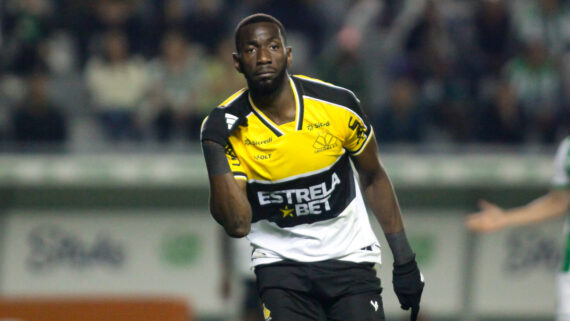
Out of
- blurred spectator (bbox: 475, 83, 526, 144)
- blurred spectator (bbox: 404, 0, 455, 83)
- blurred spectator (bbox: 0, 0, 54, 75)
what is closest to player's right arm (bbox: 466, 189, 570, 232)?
blurred spectator (bbox: 475, 83, 526, 144)

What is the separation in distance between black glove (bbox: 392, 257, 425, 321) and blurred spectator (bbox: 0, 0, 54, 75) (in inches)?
282

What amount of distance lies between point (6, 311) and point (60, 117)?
2.59 metres

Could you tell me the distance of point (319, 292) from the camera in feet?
14.9

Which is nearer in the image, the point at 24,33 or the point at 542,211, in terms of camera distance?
the point at 542,211

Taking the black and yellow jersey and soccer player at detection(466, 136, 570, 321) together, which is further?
soccer player at detection(466, 136, 570, 321)

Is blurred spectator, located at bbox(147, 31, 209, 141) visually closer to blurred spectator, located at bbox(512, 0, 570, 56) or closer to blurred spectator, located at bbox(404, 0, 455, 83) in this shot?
blurred spectator, located at bbox(404, 0, 455, 83)

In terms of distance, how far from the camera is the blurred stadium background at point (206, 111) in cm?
1074

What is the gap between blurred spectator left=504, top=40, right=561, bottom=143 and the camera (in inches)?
429

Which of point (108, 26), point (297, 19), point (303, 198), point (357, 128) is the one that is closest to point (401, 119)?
point (297, 19)

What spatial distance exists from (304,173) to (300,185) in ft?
0.19

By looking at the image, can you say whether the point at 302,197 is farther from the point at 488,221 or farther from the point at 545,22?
the point at 545,22

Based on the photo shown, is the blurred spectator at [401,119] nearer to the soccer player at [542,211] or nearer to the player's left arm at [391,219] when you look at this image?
the soccer player at [542,211]

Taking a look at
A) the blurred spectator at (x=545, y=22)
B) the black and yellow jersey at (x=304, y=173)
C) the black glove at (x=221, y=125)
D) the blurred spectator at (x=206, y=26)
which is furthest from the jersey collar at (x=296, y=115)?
the blurred spectator at (x=545, y=22)

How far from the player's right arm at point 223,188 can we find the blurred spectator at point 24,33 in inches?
276
